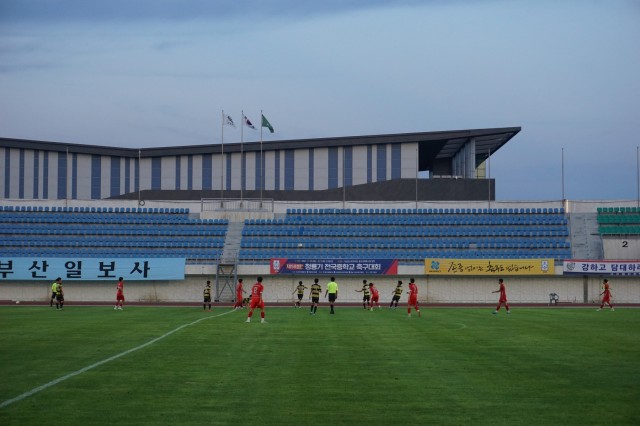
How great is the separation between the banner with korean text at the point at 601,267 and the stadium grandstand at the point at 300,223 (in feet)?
0.32

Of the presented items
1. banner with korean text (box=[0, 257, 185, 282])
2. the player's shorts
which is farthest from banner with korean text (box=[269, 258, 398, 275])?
the player's shorts

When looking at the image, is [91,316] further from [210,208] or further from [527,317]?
[210,208]

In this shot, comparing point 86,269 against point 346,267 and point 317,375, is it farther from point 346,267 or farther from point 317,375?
point 317,375

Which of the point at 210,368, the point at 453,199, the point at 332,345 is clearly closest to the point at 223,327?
the point at 332,345

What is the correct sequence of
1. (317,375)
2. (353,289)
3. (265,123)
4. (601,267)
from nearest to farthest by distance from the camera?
1. (317,375)
2. (601,267)
3. (353,289)
4. (265,123)

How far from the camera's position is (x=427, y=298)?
54438 mm

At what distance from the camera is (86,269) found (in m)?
54.2

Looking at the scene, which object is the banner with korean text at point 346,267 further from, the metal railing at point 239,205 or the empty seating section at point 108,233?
the metal railing at point 239,205

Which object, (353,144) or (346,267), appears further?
(353,144)

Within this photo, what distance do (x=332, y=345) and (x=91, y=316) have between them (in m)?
Answer: 16.7

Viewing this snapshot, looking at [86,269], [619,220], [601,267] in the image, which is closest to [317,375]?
[86,269]

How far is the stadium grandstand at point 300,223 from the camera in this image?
54.3 meters

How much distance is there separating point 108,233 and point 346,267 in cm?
1900

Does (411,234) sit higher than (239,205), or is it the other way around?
(239,205)
